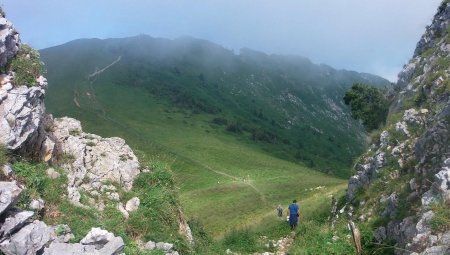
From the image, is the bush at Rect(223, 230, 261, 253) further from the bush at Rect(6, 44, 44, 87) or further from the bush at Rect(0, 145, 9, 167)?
the bush at Rect(6, 44, 44, 87)

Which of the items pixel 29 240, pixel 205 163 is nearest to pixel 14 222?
pixel 29 240

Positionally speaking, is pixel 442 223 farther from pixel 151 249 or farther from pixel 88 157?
pixel 88 157

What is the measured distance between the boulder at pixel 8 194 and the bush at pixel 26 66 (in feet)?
23.4

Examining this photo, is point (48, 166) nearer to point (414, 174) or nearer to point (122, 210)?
point (122, 210)

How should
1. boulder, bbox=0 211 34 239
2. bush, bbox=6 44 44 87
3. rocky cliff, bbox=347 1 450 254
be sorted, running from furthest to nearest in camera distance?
1. bush, bbox=6 44 44 87
2. rocky cliff, bbox=347 1 450 254
3. boulder, bbox=0 211 34 239

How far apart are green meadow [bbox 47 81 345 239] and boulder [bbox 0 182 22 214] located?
35.2 ft

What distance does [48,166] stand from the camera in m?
20.9

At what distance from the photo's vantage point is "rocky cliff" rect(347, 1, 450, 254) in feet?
51.4

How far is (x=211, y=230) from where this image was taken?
38.9 meters

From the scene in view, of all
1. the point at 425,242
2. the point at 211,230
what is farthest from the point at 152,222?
the point at 211,230

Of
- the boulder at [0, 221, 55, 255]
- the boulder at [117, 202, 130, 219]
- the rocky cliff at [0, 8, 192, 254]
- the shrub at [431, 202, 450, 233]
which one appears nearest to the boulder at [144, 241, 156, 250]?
the rocky cliff at [0, 8, 192, 254]

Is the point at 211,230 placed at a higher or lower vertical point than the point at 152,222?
lower

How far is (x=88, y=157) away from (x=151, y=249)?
7981mm

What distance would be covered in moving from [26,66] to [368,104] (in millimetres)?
51545
